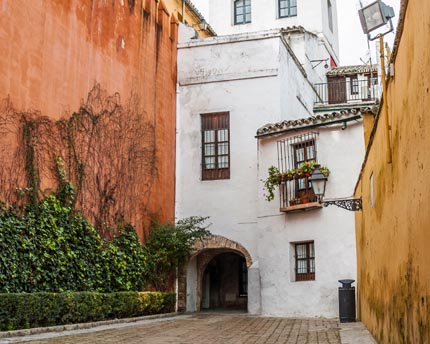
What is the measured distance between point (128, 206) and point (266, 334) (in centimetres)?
622

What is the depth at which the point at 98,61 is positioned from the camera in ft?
49.8

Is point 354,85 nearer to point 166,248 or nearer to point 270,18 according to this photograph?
point 270,18

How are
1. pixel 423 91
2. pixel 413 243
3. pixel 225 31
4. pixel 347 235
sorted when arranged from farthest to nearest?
pixel 225 31, pixel 347 235, pixel 413 243, pixel 423 91

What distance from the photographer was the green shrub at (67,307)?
10.3 m

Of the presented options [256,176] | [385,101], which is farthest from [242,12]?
[385,101]

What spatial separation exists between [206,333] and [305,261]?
18.5ft

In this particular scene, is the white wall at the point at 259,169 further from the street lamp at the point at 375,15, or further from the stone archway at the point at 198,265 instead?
the street lamp at the point at 375,15

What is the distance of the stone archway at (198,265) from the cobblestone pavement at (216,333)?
3373 millimetres

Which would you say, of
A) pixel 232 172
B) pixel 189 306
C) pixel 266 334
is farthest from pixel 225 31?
pixel 266 334

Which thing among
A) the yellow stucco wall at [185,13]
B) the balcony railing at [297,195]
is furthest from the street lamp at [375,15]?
the yellow stucco wall at [185,13]

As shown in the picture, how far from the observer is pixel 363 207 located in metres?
11.2

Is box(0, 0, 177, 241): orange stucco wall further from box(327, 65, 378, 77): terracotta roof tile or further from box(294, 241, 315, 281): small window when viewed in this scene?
box(327, 65, 378, 77): terracotta roof tile

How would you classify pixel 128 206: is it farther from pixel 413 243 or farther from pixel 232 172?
pixel 413 243

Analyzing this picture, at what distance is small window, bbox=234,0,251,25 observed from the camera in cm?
2939
